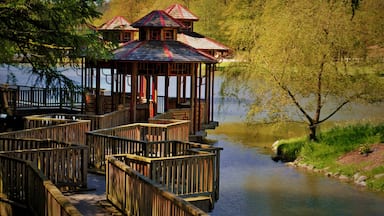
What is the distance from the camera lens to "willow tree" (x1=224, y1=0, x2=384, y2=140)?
29.5m

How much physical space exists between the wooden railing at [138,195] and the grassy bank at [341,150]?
1413cm

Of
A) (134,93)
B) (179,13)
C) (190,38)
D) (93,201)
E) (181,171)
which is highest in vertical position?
(179,13)

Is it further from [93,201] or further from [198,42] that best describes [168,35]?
[93,201]

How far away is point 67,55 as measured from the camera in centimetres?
1254

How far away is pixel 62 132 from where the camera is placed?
17.2m

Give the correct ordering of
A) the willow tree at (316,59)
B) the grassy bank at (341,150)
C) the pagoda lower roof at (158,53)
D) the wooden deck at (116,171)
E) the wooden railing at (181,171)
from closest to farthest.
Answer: the wooden deck at (116,171)
the wooden railing at (181,171)
the pagoda lower roof at (158,53)
the grassy bank at (341,150)
the willow tree at (316,59)

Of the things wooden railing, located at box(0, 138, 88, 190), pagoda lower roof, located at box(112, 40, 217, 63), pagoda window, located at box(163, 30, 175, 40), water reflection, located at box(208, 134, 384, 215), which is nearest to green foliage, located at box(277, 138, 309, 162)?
water reflection, located at box(208, 134, 384, 215)

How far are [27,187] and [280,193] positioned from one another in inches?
503

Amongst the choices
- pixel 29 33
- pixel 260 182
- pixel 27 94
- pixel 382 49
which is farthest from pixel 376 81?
pixel 29 33

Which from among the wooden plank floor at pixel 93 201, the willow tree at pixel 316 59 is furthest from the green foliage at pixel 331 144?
the wooden plank floor at pixel 93 201

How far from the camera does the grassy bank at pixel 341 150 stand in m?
25.0

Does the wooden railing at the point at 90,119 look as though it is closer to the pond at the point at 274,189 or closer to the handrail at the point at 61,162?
the pond at the point at 274,189

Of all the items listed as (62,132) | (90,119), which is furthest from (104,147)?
(90,119)

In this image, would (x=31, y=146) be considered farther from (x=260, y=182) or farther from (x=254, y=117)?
(x=254, y=117)
